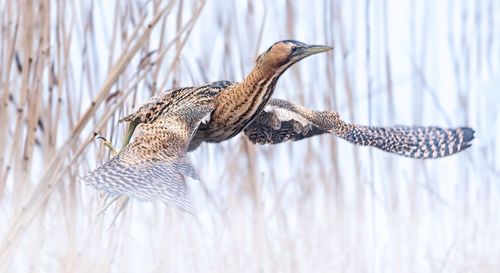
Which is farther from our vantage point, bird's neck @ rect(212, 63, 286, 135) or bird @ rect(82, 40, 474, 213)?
bird's neck @ rect(212, 63, 286, 135)

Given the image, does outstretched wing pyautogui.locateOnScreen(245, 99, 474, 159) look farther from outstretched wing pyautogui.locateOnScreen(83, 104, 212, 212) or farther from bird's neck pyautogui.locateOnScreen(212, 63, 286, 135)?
outstretched wing pyautogui.locateOnScreen(83, 104, 212, 212)

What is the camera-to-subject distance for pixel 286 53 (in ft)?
7.59

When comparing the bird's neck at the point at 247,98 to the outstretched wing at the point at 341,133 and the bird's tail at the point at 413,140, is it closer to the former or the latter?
the outstretched wing at the point at 341,133

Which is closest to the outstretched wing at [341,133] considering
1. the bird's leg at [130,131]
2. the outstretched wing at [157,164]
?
the outstretched wing at [157,164]

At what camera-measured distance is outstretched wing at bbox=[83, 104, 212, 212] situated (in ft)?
6.04

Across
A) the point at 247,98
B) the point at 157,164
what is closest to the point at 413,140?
Answer: the point at 247,98

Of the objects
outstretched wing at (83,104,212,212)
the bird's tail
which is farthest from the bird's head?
the bird's tail

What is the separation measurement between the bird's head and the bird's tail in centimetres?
35

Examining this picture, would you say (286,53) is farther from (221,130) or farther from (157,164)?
(157,164)

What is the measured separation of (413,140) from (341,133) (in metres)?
0.26

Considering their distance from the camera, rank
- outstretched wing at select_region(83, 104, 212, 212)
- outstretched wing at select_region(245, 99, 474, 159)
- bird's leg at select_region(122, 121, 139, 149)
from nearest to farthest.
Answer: outstretched wing at select_region(83, 104, 212, 212) < bird's leg at select_region(122, 121, 139, 149) < outstretched wing at select_region(245, 99, 474, 159)

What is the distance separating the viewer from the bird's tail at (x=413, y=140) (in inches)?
102

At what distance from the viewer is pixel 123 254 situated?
253 centimetres

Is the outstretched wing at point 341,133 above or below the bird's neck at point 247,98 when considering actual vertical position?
below
